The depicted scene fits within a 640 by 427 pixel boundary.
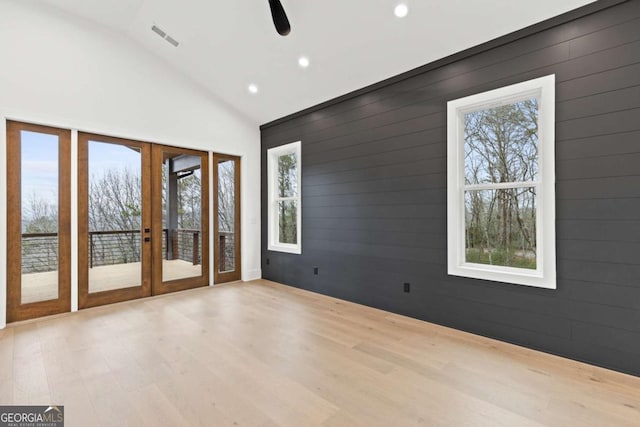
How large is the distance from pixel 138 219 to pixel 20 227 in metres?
1.24

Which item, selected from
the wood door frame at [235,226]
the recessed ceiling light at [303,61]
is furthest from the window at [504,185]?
the wood door frame at [235,226]

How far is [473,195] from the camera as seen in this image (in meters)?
3.27

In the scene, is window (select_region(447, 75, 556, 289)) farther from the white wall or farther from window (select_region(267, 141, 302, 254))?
the white wall

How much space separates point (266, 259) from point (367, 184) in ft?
8.85

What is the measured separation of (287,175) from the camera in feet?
18.2

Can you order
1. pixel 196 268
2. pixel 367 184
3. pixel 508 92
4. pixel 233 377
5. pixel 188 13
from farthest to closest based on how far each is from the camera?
pixel 196 268 → pixel 367 184 → pixel 188 13 → pixel 508 92 → pixel 233 377

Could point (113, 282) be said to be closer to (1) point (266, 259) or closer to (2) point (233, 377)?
(1) point (266, 259)

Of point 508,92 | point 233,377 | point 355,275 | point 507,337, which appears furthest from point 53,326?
point 508,92

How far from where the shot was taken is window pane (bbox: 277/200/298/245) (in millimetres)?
5363

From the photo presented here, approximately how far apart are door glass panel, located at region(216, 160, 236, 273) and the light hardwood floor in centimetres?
196

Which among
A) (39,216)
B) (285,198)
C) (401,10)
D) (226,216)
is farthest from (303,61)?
(39,216)

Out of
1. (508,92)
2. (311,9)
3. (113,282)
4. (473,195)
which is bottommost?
(113,282)

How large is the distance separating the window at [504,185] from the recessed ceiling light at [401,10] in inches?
40.1

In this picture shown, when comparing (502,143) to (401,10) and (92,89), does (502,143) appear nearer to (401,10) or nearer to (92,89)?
(401,10)
